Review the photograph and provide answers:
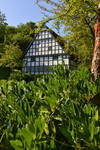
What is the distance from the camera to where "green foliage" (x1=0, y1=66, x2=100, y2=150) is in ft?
2.42

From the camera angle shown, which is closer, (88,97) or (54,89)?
(54,89)

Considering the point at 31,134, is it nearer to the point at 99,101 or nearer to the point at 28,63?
the point at 99,101

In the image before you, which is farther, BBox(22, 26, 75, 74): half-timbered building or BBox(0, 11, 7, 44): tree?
BBox(0, 11, 7, 44): tree

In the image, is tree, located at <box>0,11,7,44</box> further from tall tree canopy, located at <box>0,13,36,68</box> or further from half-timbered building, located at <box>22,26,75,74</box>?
half-timbered building, located at <box>22,26,75,74</box>

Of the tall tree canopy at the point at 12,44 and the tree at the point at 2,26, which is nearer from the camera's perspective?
the tall tree canopy at the point at 12,44

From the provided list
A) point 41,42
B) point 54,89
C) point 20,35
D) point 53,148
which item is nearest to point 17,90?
point 54,89

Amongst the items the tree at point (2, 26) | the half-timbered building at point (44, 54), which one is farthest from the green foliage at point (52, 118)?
the tree at point (2, 26)

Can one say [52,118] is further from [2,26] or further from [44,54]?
[2,26]

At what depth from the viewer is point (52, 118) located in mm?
1252

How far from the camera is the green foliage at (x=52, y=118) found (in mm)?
736

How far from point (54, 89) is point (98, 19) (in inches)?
73.0

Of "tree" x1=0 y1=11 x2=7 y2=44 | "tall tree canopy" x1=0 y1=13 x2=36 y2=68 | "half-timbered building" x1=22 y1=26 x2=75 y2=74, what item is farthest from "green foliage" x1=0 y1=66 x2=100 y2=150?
"tree" x1=0 y1=11 x2=7 y2=44

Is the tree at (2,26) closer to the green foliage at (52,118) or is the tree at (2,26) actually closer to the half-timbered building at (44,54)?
the half-timbered building at (44,54)

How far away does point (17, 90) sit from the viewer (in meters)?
1.47
